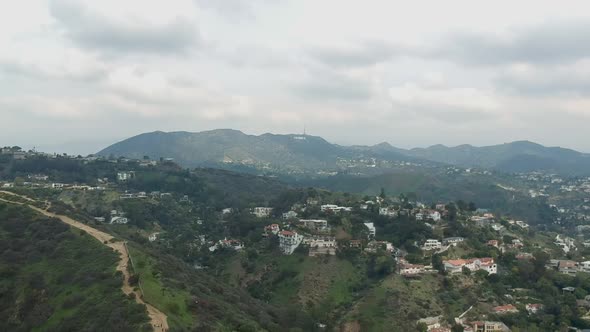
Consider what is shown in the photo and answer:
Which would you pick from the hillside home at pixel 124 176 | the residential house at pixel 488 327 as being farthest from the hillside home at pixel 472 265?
the hillside home at pixel 124 176

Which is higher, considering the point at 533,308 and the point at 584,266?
the point at 584,266

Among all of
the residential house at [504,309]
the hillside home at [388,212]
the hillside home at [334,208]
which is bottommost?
the residential house at [504,309]

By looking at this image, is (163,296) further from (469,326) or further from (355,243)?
(355,243)

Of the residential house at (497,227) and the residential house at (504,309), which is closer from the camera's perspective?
the residential house at (504,309)

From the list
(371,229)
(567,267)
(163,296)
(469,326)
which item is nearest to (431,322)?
(469,326)

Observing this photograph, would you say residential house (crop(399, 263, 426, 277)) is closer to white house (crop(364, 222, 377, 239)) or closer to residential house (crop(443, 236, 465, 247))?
residential house (crop(443, 236, 465, 247))

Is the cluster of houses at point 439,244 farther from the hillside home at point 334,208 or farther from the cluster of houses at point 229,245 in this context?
the cluster of houses at point 229,245

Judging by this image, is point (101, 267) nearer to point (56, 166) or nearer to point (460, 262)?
point (460, 262)
